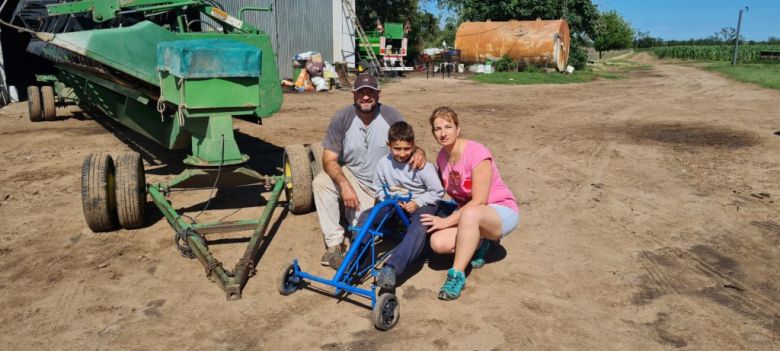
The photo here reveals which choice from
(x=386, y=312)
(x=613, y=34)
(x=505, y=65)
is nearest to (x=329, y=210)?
(x=386, y=312)

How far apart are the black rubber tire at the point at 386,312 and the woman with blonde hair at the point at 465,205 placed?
0.45 metres

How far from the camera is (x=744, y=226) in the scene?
17.1ft

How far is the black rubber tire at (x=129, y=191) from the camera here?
485 cm

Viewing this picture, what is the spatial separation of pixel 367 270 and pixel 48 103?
9.90 meters

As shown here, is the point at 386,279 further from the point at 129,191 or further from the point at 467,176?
the point at 129,191

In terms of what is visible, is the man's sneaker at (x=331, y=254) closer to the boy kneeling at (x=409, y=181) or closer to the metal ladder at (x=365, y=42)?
the boy kneeling at (x=409, y=181)

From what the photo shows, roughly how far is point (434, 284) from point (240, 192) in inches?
118

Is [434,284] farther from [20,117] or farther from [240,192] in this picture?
[20,117]

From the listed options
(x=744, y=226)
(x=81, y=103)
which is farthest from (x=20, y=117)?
(x=744, y=226)

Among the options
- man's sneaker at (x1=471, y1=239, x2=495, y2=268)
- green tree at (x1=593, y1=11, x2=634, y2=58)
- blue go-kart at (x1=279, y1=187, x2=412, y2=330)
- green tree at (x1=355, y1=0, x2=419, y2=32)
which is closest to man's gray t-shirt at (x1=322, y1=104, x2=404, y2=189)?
blue go-kart at (x1=279, y1=187, x2=412, y2=330)

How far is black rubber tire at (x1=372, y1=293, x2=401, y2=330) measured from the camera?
329 centimetres

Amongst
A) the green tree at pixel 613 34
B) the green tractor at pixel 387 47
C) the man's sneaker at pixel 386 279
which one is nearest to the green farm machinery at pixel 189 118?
the man's sneaker at pixel 386 279

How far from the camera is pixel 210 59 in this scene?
463 centimetres

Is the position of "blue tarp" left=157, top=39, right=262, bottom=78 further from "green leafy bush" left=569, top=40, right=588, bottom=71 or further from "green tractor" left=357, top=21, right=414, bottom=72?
"green leafy bush" left=569, top=40, right=588, bottom=71
